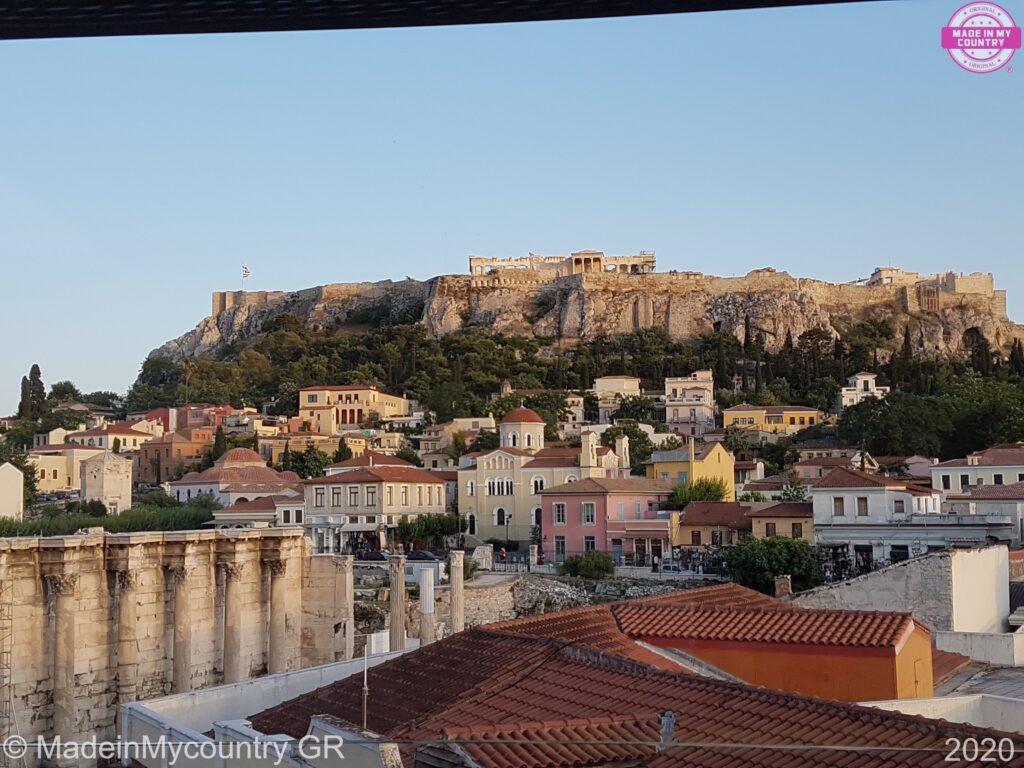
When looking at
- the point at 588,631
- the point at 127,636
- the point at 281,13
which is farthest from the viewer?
the point at 127,636

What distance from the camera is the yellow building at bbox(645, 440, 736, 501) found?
5819 cm

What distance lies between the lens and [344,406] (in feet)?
300

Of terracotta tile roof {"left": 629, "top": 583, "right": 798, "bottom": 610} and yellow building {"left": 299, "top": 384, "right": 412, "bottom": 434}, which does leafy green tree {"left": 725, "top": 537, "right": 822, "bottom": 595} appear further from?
yellow building {"left": 299, "top": 384, "right": 412, "bottom": 434}

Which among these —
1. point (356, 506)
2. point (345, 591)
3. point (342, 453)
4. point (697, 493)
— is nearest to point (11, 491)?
point (356, 506)

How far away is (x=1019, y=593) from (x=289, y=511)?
130ft

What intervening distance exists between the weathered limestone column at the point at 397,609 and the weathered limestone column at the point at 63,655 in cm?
663

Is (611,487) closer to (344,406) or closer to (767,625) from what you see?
(767,625)

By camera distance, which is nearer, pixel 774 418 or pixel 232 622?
pixel 232 622

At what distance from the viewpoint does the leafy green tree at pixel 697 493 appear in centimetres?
5500

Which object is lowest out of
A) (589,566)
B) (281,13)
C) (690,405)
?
(589,566)

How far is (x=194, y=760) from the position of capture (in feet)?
34.9

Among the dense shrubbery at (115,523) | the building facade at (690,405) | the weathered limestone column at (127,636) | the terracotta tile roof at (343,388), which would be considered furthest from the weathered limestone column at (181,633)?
the terracotta tile roof at (343,388)

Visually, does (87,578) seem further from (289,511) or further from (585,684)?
(289,511)

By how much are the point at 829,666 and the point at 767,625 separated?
3.54ft
